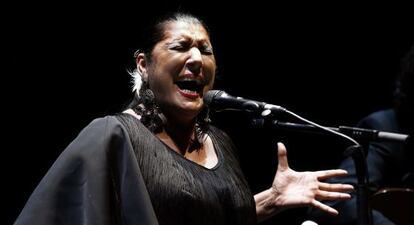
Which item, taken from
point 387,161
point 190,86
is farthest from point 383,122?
point 190,86

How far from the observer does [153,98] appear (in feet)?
7.79

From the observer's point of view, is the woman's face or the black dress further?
the woman's face

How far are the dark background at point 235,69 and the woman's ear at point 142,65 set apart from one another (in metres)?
0.72

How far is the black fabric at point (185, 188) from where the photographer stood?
210 centimetres

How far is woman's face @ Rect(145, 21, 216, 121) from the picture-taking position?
2357 mm

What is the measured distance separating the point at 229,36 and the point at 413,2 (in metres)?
1.20

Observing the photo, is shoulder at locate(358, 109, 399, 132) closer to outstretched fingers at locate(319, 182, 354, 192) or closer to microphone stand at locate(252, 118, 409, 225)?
outstretched fingers at locate(319, 182, 354, 192)

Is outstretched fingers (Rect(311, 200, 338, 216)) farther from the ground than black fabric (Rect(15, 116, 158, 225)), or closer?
closer

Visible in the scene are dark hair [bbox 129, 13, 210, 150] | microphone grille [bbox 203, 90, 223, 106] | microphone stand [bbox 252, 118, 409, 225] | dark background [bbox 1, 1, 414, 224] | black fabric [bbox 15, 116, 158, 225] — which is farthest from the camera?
dark background [bbox 1, 1, 414, 224]

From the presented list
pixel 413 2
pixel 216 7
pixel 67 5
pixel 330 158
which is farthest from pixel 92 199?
pixel 413 2

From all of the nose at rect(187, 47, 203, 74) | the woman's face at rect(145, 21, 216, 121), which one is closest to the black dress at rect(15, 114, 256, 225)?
the woman's face at rect(145, 21, 216, 121)

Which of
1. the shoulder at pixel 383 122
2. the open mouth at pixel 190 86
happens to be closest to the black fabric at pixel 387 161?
the shoulder at pixel 383 122

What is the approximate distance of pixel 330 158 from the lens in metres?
4.11

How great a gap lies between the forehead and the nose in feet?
0.20
